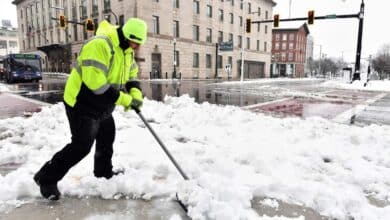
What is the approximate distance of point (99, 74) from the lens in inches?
98.4

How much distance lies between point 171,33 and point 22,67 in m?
16.7

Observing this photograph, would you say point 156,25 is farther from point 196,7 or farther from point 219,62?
point 219,62

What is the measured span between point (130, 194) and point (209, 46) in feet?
131

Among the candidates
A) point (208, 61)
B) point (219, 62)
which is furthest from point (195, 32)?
point (219, 62)

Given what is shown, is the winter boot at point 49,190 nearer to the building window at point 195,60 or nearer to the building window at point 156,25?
the building window at point 156,25

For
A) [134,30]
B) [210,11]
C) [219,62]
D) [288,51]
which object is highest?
[210,11]

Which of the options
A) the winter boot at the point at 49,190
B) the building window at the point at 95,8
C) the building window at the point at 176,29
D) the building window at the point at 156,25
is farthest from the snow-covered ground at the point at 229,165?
the building window at the point at 95,8

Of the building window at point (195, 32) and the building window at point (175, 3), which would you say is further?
the building window at point (195, 32)

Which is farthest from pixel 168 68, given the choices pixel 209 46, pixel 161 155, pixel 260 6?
pixel 161 155

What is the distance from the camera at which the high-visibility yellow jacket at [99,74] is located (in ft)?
8.18

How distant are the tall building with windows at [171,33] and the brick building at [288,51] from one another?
20275 mm

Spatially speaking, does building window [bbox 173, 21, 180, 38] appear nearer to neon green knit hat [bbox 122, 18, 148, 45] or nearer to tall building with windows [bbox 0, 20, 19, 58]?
neon green knit hat [bbox 122, 18, 148, 45]

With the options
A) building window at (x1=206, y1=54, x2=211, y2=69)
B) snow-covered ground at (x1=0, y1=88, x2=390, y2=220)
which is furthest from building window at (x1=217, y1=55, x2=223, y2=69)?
snow-covered ground at (x1=0, y1=88, x2=390, y2=220)

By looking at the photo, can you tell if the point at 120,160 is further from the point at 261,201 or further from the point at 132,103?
the point at 261,201
